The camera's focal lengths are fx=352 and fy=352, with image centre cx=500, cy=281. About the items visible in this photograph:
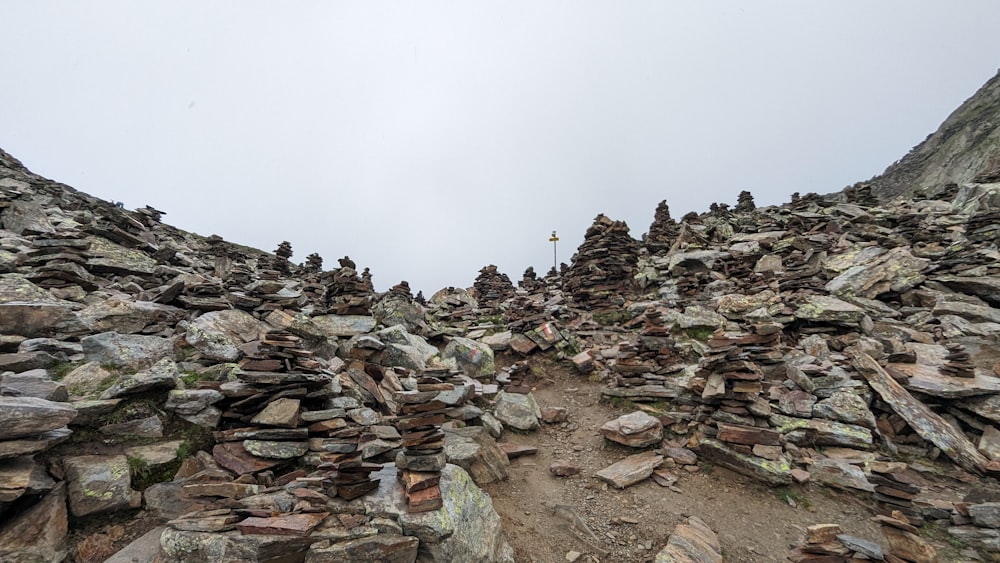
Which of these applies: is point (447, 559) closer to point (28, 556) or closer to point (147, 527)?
point (147, 527)

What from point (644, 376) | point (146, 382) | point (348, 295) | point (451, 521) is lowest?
point (451, 521)

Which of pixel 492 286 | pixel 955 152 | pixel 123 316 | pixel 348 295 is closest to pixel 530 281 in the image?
pixel 492 286

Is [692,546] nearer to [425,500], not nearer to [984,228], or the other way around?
[425,500]

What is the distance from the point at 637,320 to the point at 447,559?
15.6 metres

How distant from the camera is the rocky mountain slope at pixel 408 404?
192 inches

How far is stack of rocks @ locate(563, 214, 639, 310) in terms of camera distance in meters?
23.2

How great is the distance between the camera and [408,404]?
6121 mm

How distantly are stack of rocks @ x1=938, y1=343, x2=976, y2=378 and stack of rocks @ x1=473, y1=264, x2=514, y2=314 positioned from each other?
2342 centimetres

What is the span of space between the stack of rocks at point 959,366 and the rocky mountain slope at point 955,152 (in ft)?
131

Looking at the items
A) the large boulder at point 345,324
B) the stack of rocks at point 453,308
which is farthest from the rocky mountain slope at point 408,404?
the stack of rocks at point 453,308

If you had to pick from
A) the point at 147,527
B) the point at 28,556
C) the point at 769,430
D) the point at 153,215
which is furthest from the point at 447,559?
the point at 153,215

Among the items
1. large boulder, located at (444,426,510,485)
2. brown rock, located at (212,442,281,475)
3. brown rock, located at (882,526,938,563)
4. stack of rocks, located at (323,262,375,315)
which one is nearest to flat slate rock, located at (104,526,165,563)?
brown rock, located at (212,442,281,475)

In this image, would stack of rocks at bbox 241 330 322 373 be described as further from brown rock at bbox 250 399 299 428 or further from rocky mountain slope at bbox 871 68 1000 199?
rocky mountain slope at bbox 871 68 1000 199

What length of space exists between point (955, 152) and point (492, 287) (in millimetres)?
62599
